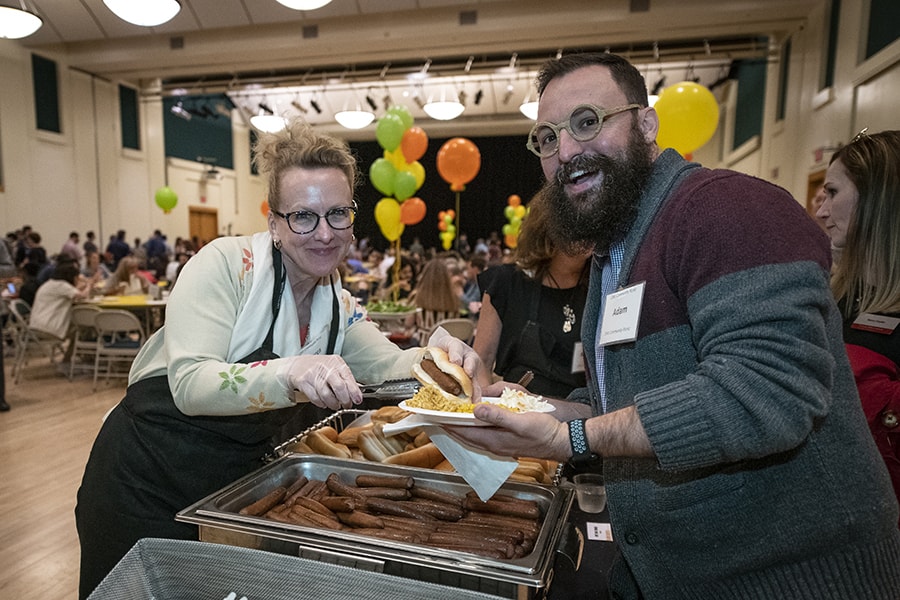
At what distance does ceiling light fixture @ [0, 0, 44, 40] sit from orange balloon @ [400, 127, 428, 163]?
401 centimetres

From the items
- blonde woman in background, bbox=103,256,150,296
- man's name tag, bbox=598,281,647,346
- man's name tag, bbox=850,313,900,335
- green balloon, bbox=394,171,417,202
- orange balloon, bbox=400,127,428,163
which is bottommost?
blonde woman in background, bbox=103,256,150,296

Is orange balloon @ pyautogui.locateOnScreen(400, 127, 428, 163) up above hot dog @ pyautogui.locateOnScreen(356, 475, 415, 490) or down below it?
above

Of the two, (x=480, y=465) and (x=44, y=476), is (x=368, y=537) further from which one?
(x=44, y=476)

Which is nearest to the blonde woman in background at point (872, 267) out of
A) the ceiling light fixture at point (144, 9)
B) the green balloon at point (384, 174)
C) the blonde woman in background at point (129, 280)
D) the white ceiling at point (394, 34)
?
the green balloon at point (384, 174)

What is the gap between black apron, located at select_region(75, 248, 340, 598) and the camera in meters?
1.40

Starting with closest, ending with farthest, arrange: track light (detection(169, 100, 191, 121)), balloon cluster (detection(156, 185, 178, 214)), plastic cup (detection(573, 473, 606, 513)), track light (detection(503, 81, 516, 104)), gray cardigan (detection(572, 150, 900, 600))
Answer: gray cardigan (detection(572, 150, 900, 600)) < plastic cup (detection(573, 473, 606, 513)) < balloon cluster (detection(156, 185, 178, 214)) < track light (detection(169, 100, 191, 121)) < track light (detection(503, 81, 516, 104))

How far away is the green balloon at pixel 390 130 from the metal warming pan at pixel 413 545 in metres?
5.67

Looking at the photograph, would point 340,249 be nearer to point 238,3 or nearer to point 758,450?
point 758,450

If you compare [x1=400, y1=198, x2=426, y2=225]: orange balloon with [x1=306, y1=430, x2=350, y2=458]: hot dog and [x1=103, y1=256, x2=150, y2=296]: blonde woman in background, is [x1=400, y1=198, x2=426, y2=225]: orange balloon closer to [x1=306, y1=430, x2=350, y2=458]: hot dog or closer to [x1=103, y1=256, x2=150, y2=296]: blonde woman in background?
[x1=103, y1=256, x2=150, y2=296]: blonde woman in background

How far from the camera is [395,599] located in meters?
0.90

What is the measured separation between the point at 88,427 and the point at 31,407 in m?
→ 1.04

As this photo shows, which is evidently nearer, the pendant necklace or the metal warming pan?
the metal warming pan

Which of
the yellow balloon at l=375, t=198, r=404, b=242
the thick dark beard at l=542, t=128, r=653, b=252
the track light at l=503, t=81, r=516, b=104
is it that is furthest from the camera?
the track light at l=503, t=81, r=516, b=104

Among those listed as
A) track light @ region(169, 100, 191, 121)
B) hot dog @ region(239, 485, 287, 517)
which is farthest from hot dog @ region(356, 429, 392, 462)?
track light @ region(169, 100, 191, 121)
